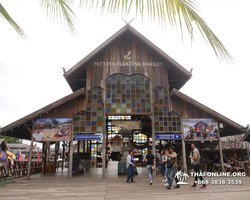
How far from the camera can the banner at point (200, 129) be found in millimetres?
12867

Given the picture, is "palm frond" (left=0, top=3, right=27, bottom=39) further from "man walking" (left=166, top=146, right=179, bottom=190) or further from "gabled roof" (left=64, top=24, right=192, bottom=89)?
"gabled roof" (left=64, top=24, right=192, bottom=89)

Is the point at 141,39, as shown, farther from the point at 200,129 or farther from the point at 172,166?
the point at 172,166

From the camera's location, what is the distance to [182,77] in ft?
47.3

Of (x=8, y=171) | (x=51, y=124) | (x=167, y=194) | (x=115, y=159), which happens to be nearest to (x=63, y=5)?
(x=167, y=194)

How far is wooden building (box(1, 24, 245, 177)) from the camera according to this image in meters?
12.7

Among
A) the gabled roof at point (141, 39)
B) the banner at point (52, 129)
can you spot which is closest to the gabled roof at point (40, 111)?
the banner at point (52, 129)

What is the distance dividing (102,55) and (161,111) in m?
5.16

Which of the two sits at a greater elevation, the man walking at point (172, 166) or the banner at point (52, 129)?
the banner at point (52, 129)

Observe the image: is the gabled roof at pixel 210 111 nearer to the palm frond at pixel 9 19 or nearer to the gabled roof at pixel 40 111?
the gabled roof at pixel 40 111

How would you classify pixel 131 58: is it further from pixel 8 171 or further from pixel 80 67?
pixel 8 171

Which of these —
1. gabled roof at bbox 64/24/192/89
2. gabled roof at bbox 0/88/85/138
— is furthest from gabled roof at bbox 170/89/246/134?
gabled roof at bbox 0/88/85/138

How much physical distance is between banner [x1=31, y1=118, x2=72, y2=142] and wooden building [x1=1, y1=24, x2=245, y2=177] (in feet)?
0.97

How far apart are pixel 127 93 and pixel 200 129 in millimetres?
4875

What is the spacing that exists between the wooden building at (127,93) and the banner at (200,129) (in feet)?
1.00
